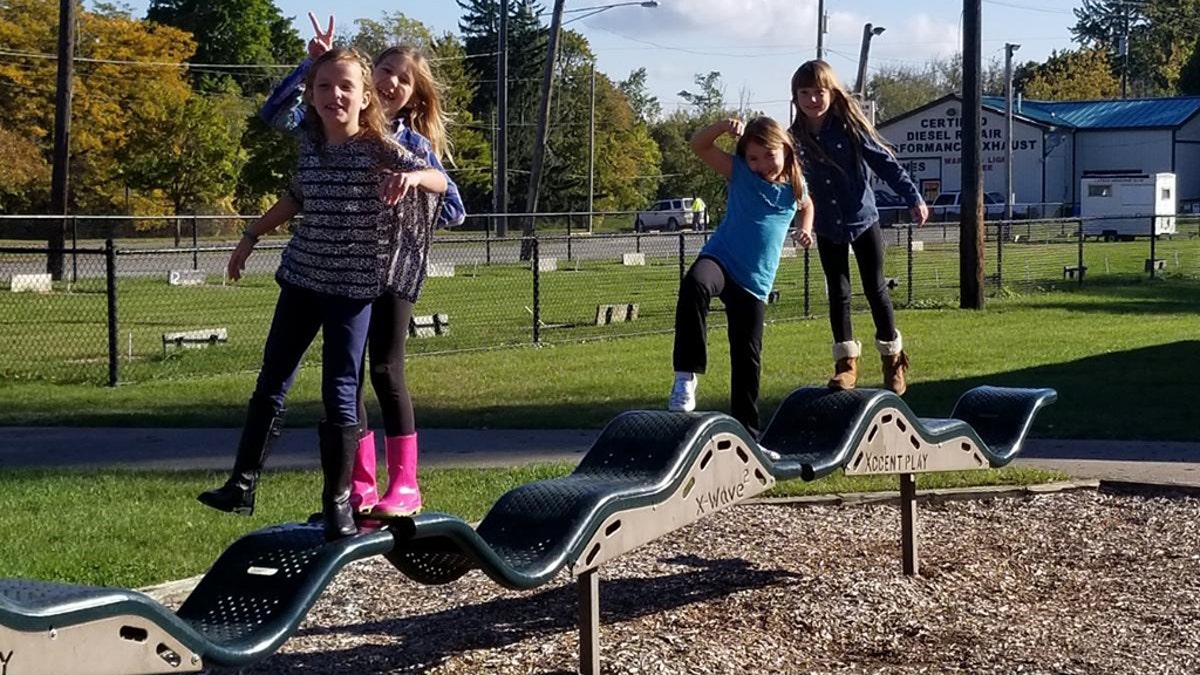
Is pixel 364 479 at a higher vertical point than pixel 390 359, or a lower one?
lower

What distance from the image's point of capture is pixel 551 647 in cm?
667

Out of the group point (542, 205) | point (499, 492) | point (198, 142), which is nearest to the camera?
point (499, 492)

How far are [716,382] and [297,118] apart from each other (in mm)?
9657

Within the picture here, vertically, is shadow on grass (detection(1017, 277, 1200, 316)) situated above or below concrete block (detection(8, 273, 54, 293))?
below

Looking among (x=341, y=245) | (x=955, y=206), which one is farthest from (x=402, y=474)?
(x=955, y=206)

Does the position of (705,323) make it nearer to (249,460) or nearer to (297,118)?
(297,118)

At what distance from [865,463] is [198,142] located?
4718 cm

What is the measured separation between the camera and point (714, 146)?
726 centimetres

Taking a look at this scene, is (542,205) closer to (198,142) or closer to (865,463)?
(198,142)

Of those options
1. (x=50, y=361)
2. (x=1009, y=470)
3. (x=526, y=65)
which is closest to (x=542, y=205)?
(x=526, y=65)

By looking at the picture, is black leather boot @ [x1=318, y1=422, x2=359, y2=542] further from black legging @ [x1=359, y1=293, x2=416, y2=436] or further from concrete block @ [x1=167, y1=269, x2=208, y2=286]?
concrete block @ [x1=167, y1=269, x2=208, y2=286]

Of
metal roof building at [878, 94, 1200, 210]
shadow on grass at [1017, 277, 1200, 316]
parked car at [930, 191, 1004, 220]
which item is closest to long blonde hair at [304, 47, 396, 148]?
shadow on grass at [1017, 277, 1200, 316]

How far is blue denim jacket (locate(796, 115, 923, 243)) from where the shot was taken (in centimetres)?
741

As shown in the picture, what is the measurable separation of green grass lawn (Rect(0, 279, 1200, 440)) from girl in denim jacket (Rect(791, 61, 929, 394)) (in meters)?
4.96
